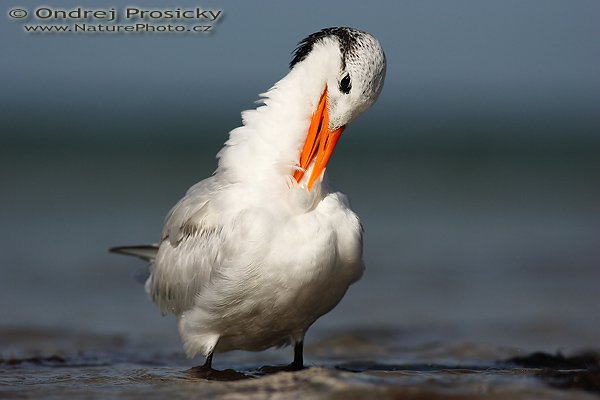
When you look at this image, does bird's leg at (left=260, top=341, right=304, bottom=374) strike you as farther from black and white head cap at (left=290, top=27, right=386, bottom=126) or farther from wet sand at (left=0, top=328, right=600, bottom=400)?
black and white head cap at (left=290, top=27, right=386, bottom=126)

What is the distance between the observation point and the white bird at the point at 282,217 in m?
5.16

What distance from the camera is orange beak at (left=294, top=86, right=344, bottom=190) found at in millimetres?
5453

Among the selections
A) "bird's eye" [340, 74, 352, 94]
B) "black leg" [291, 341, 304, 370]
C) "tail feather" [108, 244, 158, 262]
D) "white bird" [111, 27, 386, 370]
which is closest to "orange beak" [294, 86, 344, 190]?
"white bird" [111, 27, 386, 370]

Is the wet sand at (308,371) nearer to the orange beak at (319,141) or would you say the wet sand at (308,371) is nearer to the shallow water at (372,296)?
the shallow water at (372,296)

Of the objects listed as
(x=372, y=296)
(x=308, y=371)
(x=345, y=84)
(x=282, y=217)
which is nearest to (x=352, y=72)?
(x=345, y=84)

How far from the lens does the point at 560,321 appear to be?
26.2 feet

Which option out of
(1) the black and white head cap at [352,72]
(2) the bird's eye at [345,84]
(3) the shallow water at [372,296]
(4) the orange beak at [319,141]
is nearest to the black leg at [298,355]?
(3) the shallow water at [372,296]

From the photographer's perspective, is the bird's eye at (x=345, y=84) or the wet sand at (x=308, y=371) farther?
the bird's eye at (x=345, y=84)

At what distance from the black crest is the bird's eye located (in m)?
0.08

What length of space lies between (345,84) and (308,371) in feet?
5.31

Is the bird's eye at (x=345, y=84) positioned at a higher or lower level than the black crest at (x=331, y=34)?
lower

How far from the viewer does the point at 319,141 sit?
5.50 meters

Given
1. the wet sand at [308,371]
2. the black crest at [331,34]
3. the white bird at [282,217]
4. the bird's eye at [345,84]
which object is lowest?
the wet sand at [308,371]

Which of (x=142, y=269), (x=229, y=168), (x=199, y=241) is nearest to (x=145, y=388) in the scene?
(x=199, y=241)
